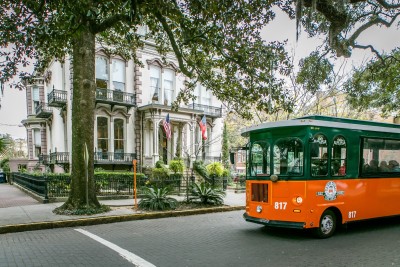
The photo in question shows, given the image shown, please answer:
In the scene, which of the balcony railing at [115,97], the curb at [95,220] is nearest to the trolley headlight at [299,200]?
the curb at [95,220]

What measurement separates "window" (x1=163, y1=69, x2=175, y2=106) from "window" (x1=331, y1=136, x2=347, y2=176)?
Answer: 18.5 meters

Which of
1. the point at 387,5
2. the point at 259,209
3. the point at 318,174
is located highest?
the point at 387,5

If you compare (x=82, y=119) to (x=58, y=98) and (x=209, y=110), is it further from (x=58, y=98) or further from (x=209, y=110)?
(x=209, y=110)

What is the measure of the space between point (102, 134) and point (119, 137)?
4.28 ft

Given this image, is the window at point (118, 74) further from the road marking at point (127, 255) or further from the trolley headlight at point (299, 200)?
the trolley headlight at point (299, 200)

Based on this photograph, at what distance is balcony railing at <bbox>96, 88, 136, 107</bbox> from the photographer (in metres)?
21.7

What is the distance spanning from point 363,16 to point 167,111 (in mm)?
14488

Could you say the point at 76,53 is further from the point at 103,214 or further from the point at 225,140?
the point at 225,140

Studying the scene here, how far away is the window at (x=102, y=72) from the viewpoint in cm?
2247

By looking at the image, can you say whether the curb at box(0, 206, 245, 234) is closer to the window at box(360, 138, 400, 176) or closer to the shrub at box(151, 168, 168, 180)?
the window at box(360, 138, 400, 176)

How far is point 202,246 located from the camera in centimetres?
693

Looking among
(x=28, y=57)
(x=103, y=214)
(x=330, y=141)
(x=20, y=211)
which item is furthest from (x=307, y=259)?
(x=28, y=57)

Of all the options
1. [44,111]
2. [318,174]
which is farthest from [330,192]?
[44,111]

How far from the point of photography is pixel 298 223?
7359mm
